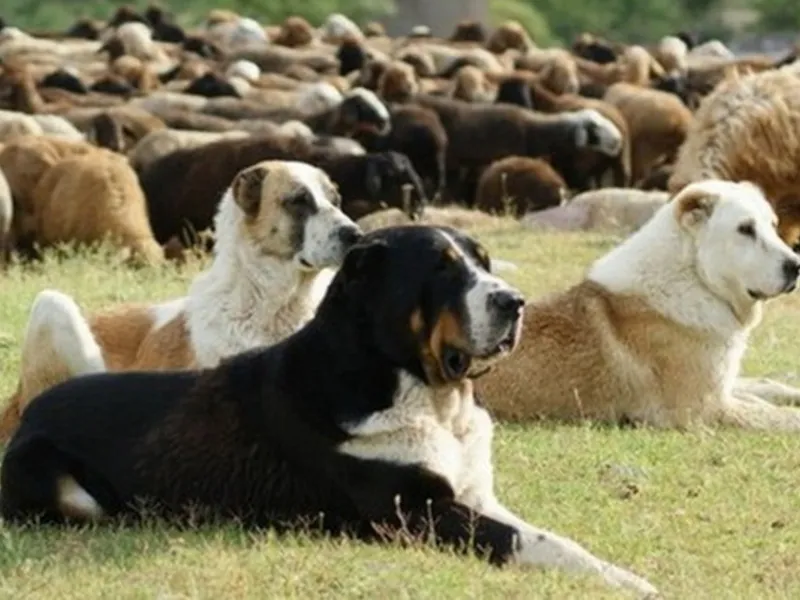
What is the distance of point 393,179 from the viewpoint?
20906 mm

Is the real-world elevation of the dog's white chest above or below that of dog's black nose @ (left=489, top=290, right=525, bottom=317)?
below

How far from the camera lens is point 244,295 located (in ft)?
36.3

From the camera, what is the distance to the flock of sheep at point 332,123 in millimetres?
20328

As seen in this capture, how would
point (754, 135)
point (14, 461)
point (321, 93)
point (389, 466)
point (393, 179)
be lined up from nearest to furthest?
point (389, 466) < point (14, 461) < point (754, 135) < point (393, 179) < point (321, 93)

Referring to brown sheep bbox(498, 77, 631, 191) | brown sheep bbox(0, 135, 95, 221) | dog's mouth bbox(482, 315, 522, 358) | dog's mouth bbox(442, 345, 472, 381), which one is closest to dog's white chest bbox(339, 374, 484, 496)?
dog's mouth bbox(442, 345, 472, 381)

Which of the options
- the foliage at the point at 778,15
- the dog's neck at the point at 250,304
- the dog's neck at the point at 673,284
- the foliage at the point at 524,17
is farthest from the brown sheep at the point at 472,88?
the foliage at the point at 778,15

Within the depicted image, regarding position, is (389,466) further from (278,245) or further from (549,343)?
(549,343)

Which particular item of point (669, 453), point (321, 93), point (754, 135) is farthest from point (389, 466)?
point (321, 93)

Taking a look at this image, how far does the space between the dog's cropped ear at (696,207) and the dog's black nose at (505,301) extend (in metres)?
3.68

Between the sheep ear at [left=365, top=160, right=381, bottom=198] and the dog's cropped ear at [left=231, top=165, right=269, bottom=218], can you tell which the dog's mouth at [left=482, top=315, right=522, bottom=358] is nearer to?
the dog's cropped ear at [left=231, top=165, right=269, bottom=218]

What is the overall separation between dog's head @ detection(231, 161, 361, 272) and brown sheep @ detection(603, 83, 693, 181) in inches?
679

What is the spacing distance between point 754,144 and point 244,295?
23.7 ft

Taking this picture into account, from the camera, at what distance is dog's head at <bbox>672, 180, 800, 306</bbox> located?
1139 cm

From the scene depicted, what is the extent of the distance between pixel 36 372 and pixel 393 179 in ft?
33.2
